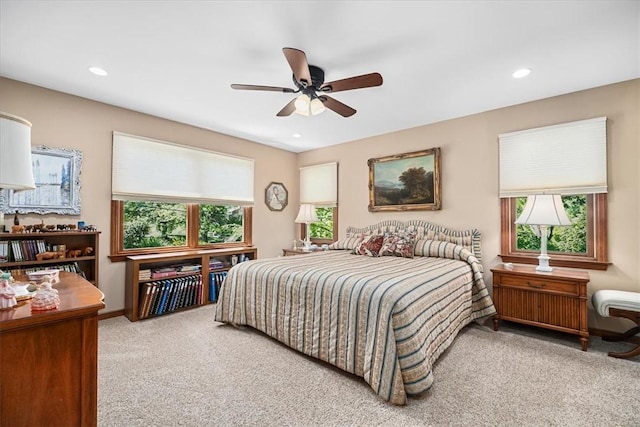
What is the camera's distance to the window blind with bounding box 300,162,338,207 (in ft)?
17.2

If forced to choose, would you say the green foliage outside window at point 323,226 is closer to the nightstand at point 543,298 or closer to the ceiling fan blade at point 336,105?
the ceiling fan blade at point 336,105

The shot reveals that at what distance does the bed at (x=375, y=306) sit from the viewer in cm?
193

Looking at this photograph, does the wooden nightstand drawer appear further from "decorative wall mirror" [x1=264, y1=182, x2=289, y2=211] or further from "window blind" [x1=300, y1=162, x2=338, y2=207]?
"decorative wall mirror" [x1=264, y1=182, x2=289, y2=211]

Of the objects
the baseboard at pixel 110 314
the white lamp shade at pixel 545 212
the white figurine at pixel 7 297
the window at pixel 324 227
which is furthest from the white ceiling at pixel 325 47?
the baseboard at pixel 110 314

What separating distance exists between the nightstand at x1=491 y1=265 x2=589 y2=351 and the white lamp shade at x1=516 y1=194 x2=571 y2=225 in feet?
1.69

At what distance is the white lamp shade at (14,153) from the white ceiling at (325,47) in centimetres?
121

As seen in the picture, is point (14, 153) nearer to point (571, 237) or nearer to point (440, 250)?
point (440, 250)

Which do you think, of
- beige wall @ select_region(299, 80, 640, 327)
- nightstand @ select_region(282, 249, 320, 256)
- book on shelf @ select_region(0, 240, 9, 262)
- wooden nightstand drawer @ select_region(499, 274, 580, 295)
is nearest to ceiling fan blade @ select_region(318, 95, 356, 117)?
beige wall @ select_region(299, 80, 640, 327)

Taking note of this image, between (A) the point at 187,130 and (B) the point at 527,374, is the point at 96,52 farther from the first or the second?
(B) the point at 527,374

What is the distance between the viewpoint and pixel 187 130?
4.23 meters

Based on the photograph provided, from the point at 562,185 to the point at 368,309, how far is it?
273 cm

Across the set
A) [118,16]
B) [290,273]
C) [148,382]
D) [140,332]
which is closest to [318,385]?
[290,273]

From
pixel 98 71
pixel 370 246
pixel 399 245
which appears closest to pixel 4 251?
pixel 98 71

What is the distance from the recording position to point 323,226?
553 cm
